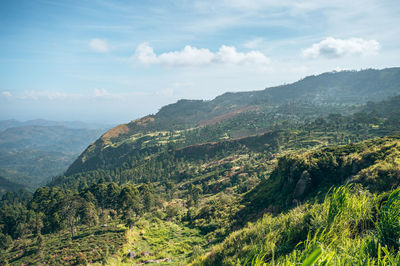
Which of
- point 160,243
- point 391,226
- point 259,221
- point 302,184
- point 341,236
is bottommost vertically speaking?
point 160,243

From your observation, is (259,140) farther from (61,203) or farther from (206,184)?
(61,203)

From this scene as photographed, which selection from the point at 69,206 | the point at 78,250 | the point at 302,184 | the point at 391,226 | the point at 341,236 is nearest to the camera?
the point at 391,226

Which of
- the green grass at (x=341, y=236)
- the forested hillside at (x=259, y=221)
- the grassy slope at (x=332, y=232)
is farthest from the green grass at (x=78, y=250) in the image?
the green grass at (x=341, y=236)

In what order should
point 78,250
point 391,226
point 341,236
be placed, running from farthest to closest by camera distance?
1. point 78,250
2. point 341,236
3. point 391,226

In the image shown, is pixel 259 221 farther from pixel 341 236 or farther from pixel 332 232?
pixel 341 236

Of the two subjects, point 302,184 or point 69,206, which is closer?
point 302,184

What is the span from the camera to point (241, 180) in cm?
8519

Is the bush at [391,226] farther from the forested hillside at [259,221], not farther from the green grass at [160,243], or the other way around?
the green grass at [160,243]

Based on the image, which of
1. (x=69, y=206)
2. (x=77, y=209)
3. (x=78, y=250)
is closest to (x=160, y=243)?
(x=78, y=250)

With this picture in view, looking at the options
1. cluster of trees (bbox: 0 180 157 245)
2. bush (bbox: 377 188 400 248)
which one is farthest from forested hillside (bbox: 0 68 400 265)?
cluster of trees (bbox: 0 180 157 245)

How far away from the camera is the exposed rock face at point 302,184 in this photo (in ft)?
110

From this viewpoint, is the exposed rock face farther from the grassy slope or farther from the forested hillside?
the grassy slope

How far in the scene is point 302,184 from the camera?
111ft

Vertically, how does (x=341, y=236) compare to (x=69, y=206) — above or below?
above
